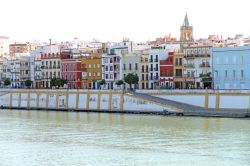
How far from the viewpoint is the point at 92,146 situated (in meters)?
33.4

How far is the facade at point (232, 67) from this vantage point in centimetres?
5512

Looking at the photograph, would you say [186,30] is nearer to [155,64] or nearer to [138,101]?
[155,64]

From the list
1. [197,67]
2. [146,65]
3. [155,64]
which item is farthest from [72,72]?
[197,67]

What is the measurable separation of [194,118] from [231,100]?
3835 millimetres

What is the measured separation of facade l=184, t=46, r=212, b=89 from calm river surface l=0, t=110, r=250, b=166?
1235cm

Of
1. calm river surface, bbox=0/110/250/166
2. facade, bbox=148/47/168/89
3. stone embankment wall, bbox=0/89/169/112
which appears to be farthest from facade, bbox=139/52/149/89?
calm river surface, bbox=0/110/250/166

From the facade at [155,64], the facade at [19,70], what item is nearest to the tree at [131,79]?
the facade at [155,64]

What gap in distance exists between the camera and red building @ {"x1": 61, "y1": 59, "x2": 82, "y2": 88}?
73.1m

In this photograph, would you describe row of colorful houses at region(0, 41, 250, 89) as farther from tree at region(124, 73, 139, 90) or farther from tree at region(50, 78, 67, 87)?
tree at region(50, 78, 67, 87)

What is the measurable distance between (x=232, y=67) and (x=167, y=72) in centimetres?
945

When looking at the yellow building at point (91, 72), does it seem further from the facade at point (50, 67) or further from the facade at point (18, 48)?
the facade at point (18, 48)

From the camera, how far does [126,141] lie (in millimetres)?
35094

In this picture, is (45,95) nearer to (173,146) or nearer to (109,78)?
(109,78)

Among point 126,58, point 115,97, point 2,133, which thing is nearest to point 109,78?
point 126,58
